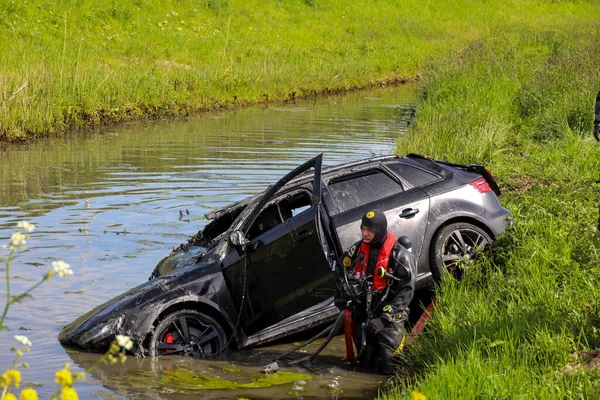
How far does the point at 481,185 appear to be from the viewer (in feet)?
33.2

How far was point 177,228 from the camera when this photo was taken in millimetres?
14195

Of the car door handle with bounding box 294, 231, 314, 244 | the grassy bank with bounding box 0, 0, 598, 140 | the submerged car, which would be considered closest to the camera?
the car door handle with bounding box 294, 231, 314, 244

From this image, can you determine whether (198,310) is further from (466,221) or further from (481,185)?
(481,185)

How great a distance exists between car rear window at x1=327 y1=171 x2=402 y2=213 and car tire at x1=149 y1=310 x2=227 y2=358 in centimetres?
178

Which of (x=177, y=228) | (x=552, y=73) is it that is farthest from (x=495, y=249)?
(x=552, y=73)

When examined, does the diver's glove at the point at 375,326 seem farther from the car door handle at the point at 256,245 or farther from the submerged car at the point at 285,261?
the car door handle at the point at 256,245

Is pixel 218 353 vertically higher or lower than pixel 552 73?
lower

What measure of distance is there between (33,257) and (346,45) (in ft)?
94.6

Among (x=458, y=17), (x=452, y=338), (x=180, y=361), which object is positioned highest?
(x=458, y=17)

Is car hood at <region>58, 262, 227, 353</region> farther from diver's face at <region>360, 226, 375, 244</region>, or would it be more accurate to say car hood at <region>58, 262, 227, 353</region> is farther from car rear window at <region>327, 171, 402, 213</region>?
diver's face at <region>360, 226, 375, 244</region>

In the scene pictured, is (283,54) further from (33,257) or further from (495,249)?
(495,249)

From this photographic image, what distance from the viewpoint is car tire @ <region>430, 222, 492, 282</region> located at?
954 cm

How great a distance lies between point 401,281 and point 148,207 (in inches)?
322

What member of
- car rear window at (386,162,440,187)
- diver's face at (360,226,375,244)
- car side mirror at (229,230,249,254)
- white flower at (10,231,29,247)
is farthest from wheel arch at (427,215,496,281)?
white flower at (10,231,29,247)
